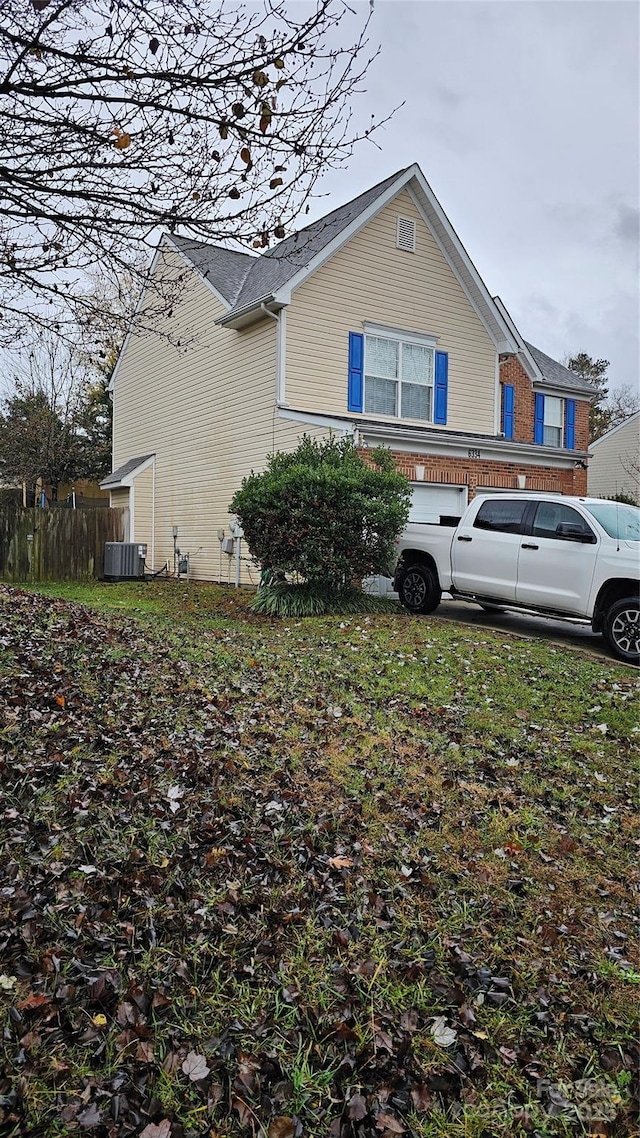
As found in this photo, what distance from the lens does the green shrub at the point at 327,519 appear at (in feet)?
32.3

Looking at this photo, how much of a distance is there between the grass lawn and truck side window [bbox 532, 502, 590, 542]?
345 centimetres

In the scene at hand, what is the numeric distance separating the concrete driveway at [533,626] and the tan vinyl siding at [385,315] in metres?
5.04

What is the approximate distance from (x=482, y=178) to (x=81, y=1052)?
9298 millimetres

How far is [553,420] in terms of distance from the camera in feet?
64.2

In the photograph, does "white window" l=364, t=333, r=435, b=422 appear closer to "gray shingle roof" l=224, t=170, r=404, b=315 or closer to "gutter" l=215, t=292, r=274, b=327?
"gray shingle roof" l=224, t=170, r=404, b=315

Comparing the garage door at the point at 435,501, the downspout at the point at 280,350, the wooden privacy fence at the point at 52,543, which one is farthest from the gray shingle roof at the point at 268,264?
the wooden privacy fence at the point at 52,543

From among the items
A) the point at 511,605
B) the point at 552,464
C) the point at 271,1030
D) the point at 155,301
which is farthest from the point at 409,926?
the point at 155,301

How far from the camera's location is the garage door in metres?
12.7

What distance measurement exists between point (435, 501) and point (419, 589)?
3.13 m

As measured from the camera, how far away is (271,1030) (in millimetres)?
2330

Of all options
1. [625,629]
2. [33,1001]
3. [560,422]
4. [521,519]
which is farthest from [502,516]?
[560,422]

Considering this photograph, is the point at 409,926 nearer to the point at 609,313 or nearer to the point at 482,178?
the point at 482,178

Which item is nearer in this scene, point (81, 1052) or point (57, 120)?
point (81, 1052)

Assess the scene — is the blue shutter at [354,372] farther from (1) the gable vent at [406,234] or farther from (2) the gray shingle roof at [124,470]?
(2) the gray shingle roof at [124,470]
